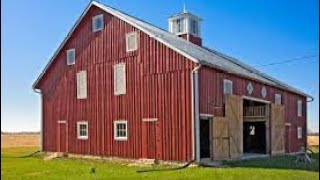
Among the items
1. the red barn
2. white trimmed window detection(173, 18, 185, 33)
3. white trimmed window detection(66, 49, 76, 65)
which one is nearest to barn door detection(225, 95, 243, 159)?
the red barn

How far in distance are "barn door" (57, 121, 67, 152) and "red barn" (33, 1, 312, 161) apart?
6 cm

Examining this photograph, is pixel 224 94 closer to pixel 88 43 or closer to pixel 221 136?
pixel 221 136

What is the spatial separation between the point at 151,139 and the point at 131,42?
509 cm

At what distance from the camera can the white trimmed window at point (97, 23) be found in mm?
24156

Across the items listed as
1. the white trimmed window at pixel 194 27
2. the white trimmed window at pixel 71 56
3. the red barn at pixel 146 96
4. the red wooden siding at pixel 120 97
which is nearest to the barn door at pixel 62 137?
the red barn at pixel 146 96

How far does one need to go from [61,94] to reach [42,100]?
1949 millimetres

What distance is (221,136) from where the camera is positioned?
21.2 meters

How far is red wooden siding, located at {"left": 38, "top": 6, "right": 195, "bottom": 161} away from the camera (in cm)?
1998

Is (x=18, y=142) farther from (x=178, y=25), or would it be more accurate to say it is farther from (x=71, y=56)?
(x=178, y=25)

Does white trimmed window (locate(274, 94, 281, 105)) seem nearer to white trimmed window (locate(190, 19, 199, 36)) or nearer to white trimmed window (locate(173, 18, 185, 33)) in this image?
white trimmed window (locate(190, 19, 199, 36))

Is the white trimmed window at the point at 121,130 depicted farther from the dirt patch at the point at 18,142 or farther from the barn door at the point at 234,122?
the dirt patch at the point at 18,142

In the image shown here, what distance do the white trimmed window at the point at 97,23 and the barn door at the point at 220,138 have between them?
8.26 metres

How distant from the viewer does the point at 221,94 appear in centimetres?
2175

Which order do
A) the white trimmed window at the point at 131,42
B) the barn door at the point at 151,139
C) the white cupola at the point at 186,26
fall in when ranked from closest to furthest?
the barn door at the point at 151,139
the white trimmed window at the point at 131,42
the white cupola at the point at 186,26
